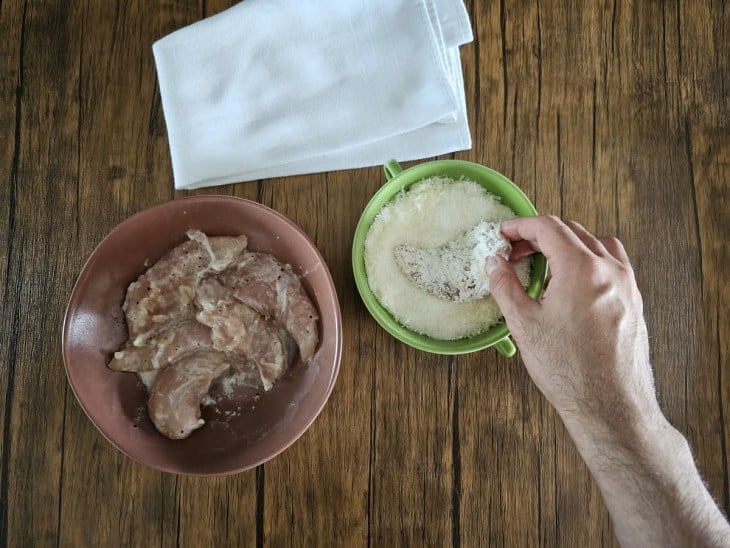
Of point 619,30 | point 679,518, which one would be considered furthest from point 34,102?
point 679,518

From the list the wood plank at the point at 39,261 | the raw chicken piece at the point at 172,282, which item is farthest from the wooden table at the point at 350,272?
the raw chicken piece at the point at 172,282

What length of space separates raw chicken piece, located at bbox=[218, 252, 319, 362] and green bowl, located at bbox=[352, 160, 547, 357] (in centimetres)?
10

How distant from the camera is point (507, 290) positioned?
0.89m

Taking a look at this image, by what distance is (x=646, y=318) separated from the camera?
109 centimetres

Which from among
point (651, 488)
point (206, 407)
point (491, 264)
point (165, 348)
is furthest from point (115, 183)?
point (651, 488)

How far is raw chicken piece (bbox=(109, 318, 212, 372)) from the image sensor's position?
968 millimetres

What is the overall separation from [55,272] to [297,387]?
48 cm

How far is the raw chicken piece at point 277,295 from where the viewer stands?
3.20ft

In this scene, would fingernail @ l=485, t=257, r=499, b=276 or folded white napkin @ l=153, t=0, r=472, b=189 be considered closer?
fingernail @ l=485, t=257, r=499, b=276

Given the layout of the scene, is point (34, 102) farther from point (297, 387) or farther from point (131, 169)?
point (297, 387)

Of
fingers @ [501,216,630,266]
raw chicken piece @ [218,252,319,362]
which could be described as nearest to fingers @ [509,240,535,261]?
fingers @ [501,216,630,266]

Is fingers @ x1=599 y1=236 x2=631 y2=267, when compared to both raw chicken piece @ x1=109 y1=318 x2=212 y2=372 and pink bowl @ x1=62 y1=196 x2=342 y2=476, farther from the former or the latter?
raw chicken piece @ x1=109 y1=318 x2=212 y2=372

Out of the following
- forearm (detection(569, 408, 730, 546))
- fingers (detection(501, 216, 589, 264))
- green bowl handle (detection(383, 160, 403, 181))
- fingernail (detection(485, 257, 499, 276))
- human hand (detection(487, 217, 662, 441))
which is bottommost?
forearm (detection(569, 408, 730, 546))

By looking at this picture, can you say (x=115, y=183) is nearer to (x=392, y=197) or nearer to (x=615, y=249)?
(x=392, y=197)
